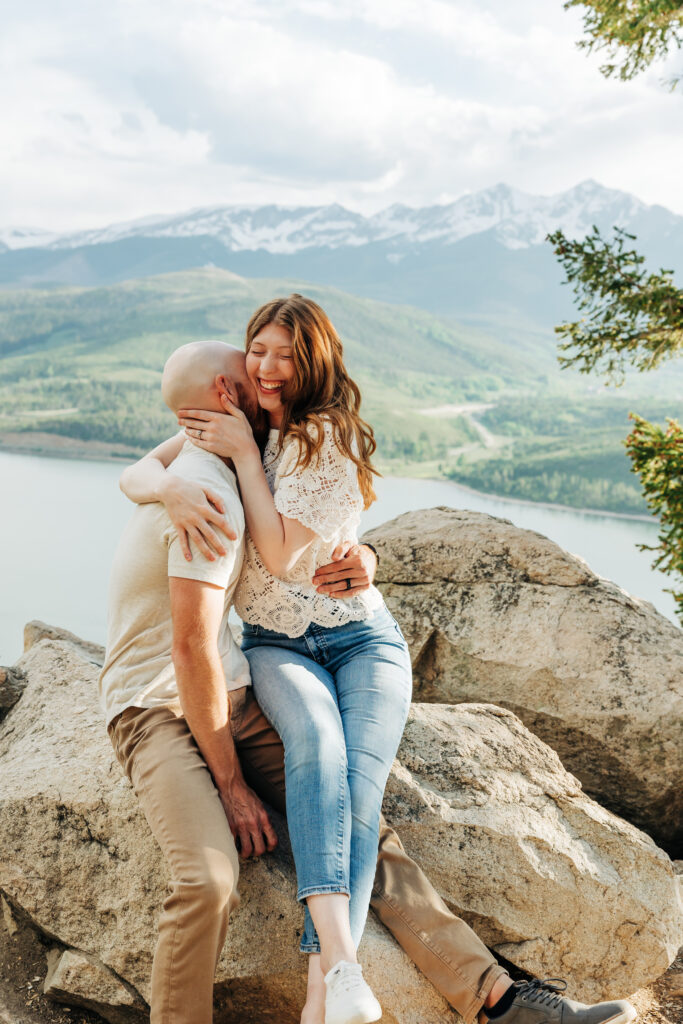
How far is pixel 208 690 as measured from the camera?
3.05 m

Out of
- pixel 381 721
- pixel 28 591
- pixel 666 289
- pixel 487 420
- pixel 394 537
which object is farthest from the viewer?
pixel 487 420

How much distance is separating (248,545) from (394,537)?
2938 millimetres

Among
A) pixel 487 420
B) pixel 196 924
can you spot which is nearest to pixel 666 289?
pixel 196 924

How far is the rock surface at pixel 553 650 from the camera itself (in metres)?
5.38

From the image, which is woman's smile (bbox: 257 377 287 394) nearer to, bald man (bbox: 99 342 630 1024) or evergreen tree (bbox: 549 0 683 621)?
bald man (bbox: 99 342 630 1024)

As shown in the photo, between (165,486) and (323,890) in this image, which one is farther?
(165,486)

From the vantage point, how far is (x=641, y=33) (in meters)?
8.62

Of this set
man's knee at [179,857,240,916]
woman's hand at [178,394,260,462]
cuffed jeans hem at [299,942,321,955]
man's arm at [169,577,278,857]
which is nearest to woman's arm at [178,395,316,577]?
woman's hand at [178,394,260,462]

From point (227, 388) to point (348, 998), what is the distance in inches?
92.4

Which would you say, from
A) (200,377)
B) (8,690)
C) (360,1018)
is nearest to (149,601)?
(200,377)

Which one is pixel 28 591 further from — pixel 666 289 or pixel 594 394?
pixel 594 394

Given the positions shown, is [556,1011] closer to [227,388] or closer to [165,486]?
[165,486]

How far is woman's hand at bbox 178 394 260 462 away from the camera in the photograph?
134 inches

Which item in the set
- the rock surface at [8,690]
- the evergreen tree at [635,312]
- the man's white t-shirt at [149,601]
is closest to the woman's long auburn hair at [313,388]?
the man's white t-shirt at [149,601]
